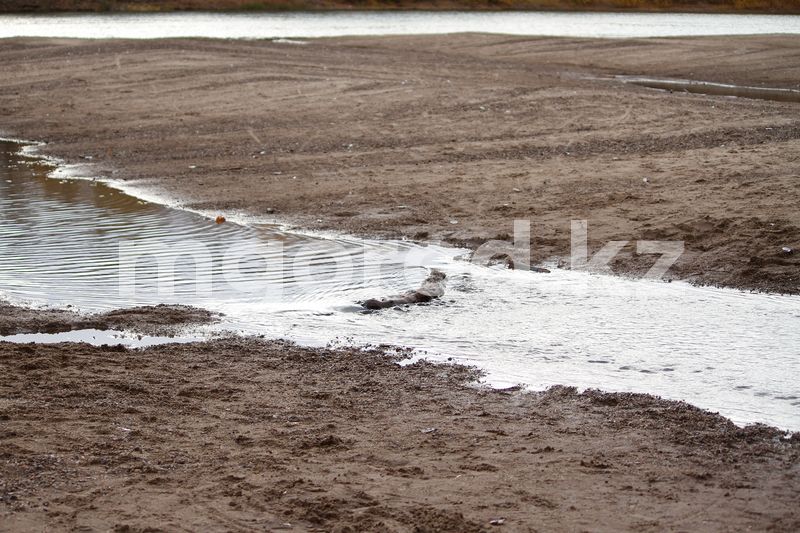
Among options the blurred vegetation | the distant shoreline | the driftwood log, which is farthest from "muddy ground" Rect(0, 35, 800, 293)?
the blurred vegetation

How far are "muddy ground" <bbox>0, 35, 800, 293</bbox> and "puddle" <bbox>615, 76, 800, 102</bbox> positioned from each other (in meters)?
0.72

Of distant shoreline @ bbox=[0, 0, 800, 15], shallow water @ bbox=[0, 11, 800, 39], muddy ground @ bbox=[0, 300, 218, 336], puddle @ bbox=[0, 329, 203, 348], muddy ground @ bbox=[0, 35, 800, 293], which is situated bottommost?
puddle @ bbox=[0, 329, 203, 348]

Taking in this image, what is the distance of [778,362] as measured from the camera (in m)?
7.13

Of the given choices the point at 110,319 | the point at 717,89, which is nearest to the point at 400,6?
the point at 717,89

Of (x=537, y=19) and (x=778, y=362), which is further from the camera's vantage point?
(x=537, y=19)

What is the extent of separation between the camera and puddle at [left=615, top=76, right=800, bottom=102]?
20.7 m

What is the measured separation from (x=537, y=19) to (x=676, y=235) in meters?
39.8

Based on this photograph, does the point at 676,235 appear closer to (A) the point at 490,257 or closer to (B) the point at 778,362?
(A) the point at 490,257

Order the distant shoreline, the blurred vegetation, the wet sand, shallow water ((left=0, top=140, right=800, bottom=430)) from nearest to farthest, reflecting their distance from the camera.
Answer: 1. the wet sand
2. shallow water ((left=0, top=140, right=800, bottom=430))
3. the distant shoreline
4. the blurred vegetation

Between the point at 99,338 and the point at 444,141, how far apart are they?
27.6ft

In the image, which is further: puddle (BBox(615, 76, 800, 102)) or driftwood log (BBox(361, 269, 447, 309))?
puddle (BBox(615, 76, 800, 102))

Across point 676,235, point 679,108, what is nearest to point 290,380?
point 676,235

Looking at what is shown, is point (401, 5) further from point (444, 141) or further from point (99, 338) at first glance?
point (99, 338)

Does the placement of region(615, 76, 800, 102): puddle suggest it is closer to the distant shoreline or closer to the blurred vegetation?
the distant shoreline
